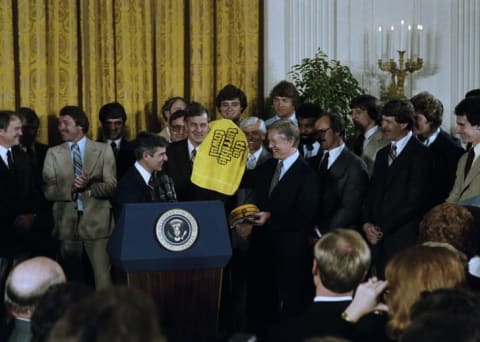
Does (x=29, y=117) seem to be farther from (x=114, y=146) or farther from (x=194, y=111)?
(x=194, y=111)

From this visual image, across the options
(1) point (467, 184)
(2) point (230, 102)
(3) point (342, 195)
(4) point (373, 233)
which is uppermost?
(2) point (230, 102)

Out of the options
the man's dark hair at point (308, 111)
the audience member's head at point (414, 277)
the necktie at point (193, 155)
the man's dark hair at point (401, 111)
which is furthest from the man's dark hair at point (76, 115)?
the audience member's head at point (414, 277)

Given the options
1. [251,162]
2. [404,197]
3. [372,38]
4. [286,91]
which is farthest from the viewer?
[372,38]

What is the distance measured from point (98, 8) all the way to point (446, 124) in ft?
11.6

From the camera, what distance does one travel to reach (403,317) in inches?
114

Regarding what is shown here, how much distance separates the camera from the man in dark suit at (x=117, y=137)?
6875mm

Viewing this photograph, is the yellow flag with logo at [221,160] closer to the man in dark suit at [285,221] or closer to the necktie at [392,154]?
the man in dark suit at [285,221]

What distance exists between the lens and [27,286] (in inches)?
121

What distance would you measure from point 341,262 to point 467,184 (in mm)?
2574

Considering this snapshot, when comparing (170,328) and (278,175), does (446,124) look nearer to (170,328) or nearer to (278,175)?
(278,175)

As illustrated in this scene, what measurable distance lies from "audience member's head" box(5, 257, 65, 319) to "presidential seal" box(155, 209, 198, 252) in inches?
57.1

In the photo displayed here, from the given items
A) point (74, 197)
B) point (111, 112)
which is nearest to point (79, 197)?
point (74, 197)

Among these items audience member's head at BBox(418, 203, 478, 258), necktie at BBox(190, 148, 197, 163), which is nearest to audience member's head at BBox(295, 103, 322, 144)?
necktie at BBox(190, 148, 197, 163)

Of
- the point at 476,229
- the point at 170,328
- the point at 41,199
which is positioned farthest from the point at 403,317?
the point at 41,199
